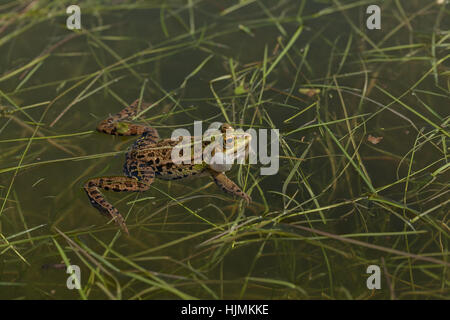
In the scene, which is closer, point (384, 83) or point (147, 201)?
point (147, 201)

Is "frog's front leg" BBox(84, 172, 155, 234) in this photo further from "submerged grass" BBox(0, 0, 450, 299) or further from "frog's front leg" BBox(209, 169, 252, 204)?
"frog's front leg" BBox(209, 169, 252, 204)

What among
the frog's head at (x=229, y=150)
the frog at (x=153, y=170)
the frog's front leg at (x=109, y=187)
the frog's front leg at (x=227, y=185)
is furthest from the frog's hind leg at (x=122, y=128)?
the frog's front leg at (x=227, y=185)

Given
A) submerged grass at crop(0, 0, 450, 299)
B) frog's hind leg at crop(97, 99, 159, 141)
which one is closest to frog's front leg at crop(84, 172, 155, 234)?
submerged grass at crop(0, 0, 450, 299)

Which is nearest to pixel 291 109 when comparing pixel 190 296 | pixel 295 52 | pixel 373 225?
pixel 295 52

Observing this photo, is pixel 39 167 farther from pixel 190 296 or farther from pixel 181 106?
pixel 190 296

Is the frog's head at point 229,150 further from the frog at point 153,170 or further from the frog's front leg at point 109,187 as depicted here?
the frog's front leg at point 109,187
